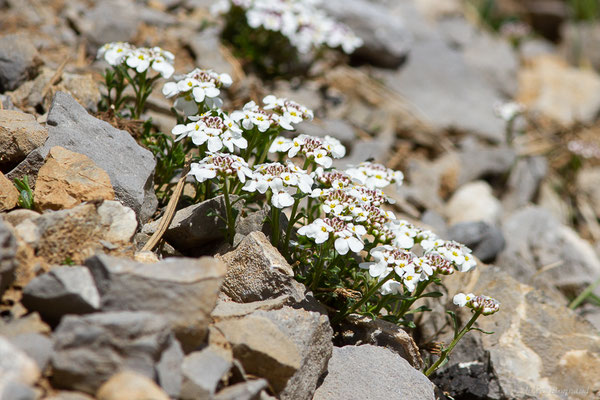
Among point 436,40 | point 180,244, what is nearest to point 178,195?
point 180,244

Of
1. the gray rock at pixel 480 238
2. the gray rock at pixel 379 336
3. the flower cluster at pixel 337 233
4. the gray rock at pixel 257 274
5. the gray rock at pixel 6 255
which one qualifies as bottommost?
the gray rock at pixel 480 238

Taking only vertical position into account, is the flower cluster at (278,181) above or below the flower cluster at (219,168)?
below

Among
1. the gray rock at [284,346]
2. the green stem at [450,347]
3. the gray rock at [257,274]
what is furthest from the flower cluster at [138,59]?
the green stem at [450,347]

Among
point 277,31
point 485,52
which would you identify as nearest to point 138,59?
point 277,31

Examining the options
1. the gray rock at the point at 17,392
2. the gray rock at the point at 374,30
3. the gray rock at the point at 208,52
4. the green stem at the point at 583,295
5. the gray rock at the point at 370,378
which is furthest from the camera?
the gray rock at the point at 374,30

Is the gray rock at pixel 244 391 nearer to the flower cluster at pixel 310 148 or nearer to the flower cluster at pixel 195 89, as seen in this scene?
the flower cluster at pixel 310 148

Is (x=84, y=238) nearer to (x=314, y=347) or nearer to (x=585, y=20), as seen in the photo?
(x=314, y=347)

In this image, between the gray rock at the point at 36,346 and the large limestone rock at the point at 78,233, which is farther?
the large limestone rock at the point at 78,233

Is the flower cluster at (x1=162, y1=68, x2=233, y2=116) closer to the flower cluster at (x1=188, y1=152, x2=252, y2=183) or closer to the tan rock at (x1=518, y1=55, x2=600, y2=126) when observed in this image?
the flower cluster at (x1=188, y1=152, x2=252, y2=183)
